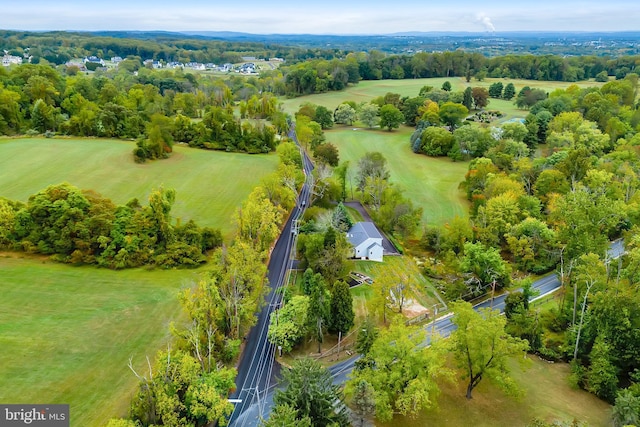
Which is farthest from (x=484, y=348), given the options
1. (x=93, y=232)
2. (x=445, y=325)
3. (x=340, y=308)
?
(x=93, y=232)

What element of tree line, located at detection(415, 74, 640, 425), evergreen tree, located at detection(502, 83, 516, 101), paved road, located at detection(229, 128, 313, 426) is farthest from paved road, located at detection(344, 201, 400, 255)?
evergreen tree, located at detection(502, 83, 516, 101)

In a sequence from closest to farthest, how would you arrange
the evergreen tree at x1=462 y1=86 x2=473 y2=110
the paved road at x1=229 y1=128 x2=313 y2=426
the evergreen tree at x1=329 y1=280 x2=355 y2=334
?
the paved road at x1=229 y1=128 x2=313 y2=426 → the evergreen tree at x1=329 y1=280 x2=355 y2=334 → the evergreen tree at x1=462 y1=86 x2=473 y2=110

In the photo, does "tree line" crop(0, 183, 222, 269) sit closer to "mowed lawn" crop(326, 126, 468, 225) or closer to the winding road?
the winding road

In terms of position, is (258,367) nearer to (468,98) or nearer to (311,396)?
(311,396)

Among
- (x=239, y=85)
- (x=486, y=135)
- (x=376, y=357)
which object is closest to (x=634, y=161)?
(x=486, y=135)

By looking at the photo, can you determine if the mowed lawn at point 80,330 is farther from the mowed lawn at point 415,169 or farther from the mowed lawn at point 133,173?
the mowed lawn at point 415,169

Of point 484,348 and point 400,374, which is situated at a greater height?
point 484,348
